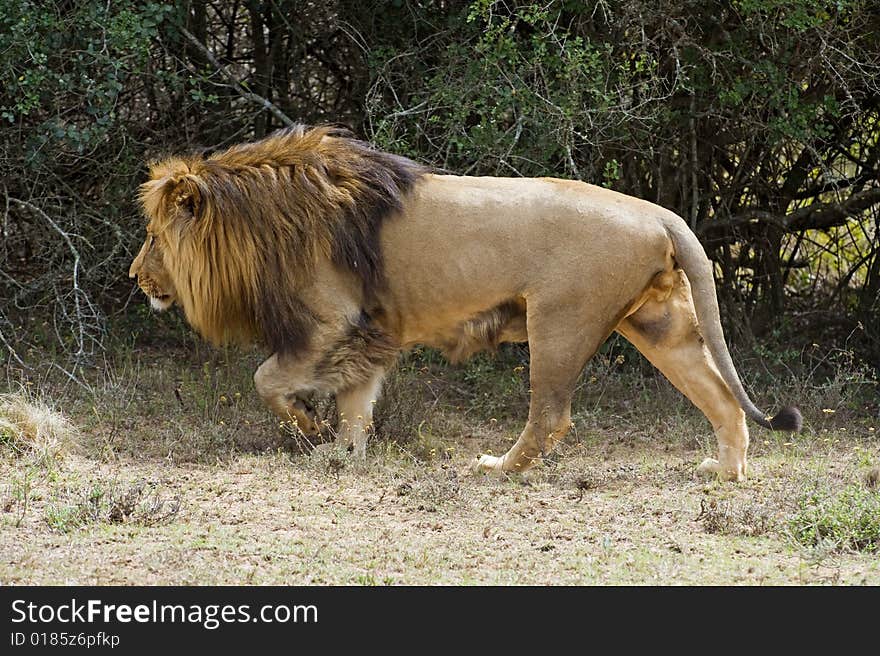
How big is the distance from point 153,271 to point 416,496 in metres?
1.78

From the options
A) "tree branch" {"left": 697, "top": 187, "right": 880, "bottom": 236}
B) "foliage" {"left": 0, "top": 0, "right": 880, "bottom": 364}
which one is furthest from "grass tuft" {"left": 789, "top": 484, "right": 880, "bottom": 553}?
"tree branch" {"left": 697, "top": 187, "right": 880, "bottom": 236}

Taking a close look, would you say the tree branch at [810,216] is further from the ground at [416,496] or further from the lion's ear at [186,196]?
the lion's ear at [186,196]

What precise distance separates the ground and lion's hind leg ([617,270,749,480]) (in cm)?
19

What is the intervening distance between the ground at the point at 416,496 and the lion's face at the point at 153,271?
71 centimetres

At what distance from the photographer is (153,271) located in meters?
6.16

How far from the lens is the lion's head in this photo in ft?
19.1

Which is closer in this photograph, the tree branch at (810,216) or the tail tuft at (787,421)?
the tail tuft at (787,421)

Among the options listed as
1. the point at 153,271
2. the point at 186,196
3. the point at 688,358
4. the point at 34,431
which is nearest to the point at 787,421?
the point at 688,358

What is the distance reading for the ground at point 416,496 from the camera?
4.40m

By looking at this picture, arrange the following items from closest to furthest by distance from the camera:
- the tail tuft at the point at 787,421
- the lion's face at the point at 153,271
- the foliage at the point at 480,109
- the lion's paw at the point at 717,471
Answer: the tail tuft at the point at 787,421 → the lion's paw at the point at 717,471 → the lion's face at the point at 153,271 → the foliage at the point at 480,109

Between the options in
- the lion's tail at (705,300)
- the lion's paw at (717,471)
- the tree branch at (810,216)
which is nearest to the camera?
the lion's tail at (705,300)

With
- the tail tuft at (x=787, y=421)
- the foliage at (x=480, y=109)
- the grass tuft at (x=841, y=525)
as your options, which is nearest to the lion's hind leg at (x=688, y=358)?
the tail tuft at (x=787, y=421)

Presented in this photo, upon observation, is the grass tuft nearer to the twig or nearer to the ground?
the ground
